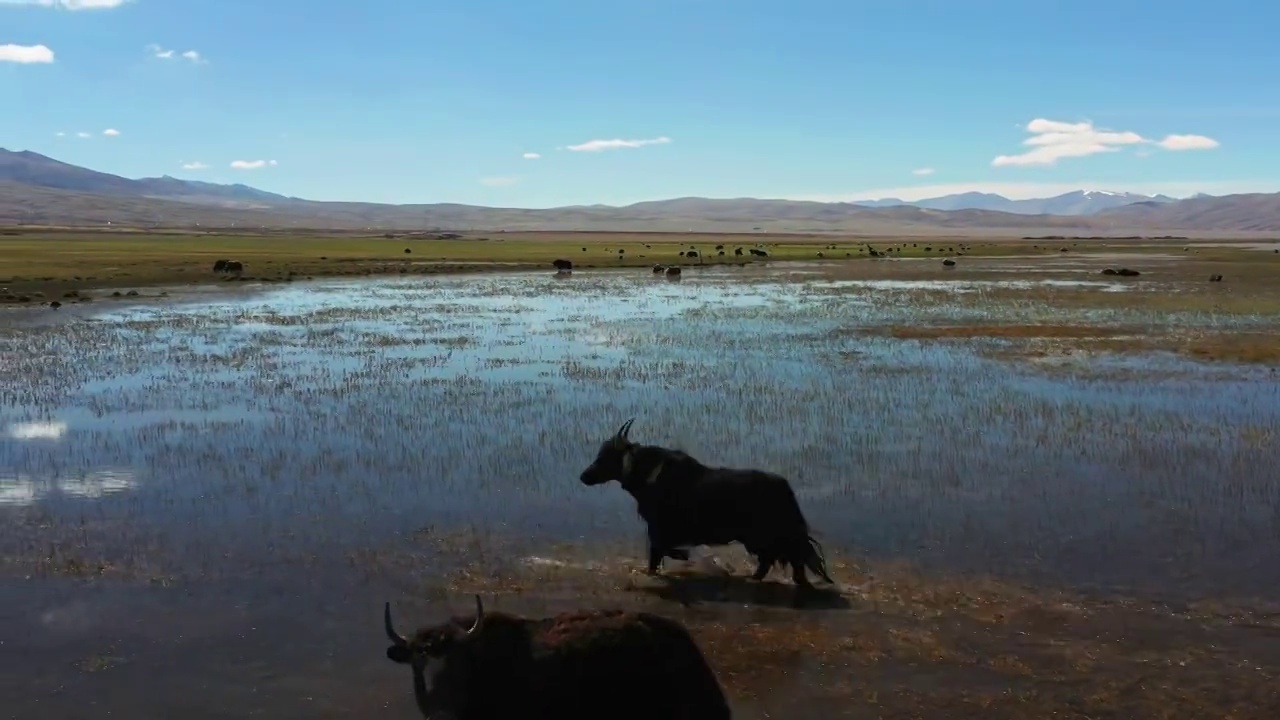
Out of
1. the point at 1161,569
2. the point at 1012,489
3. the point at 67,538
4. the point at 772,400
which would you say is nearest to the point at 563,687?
the point at 1161,569

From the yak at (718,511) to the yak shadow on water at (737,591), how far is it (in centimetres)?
11

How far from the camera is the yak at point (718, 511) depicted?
9648 millimetres

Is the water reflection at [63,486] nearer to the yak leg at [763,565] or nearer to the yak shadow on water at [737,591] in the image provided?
the yak shadow on water at [737,591]

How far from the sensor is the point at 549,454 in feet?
47.8

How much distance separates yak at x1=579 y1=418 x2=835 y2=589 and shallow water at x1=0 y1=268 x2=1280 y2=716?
100cm

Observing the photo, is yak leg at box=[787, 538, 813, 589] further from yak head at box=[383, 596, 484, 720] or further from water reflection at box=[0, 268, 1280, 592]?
yak head at box=[383, 596, 484, 720]

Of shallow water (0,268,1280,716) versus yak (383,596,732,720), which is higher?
yak (383,596,732,720)

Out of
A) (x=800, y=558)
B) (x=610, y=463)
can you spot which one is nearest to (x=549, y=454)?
(x=610, y=463)

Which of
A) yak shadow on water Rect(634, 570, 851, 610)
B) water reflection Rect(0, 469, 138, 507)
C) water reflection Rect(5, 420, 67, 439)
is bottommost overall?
yak shadow on water Rect(634, 570, 851, 610)

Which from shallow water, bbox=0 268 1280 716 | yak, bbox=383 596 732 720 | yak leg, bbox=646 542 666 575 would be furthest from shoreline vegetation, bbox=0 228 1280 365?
yak, bbox=383 596 732 720

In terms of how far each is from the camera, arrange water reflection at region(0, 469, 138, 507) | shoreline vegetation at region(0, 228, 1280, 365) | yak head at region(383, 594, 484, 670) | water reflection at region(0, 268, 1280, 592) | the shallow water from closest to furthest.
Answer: yak head at region(383, 594, 484, 670), the shallow water, water reflection at region(0, 268, 1280, 592), water reflection at region(0, 469, 138, 507), shoreline vegetation at region(0, 228, 1280, 365)

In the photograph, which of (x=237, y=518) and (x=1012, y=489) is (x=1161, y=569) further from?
(x=237, y=518)

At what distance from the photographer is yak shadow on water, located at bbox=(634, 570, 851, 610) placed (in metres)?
9.38

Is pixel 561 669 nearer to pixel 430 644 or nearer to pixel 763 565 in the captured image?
pixel 430 644
